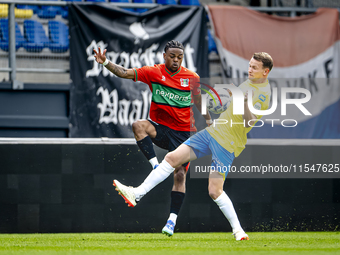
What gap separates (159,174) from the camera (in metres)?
5.29

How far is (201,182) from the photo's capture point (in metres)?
5.77

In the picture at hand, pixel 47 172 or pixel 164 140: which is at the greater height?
pixel 164 140

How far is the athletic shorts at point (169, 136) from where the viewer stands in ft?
18.2

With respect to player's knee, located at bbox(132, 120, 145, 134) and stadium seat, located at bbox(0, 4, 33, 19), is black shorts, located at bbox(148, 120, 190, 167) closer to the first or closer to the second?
player's knee, located at bbox(132, 120, 145, 134)

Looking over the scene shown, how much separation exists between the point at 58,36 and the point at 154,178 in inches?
139

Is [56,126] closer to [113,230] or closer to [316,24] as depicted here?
[113,230]

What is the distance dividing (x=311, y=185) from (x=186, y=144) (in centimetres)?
183

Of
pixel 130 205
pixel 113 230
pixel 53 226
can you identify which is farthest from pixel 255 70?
pixel 53 226

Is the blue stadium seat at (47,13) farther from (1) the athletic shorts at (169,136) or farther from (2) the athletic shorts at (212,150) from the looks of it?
(2) the athletic shorts at (212,150)

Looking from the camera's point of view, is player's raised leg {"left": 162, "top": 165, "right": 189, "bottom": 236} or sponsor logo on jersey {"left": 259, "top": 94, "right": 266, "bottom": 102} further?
player's raised leg {"left": 162, "top": 165, "right": 189, "bottom": 236}

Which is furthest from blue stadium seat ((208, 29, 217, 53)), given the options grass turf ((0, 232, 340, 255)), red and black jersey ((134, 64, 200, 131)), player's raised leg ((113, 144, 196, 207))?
grass turf ((0, 232, 340, 255))

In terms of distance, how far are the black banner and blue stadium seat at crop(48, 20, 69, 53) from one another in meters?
0.19

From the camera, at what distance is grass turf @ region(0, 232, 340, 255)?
4055 mm

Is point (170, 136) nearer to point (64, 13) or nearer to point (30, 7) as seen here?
point (64, 13)
